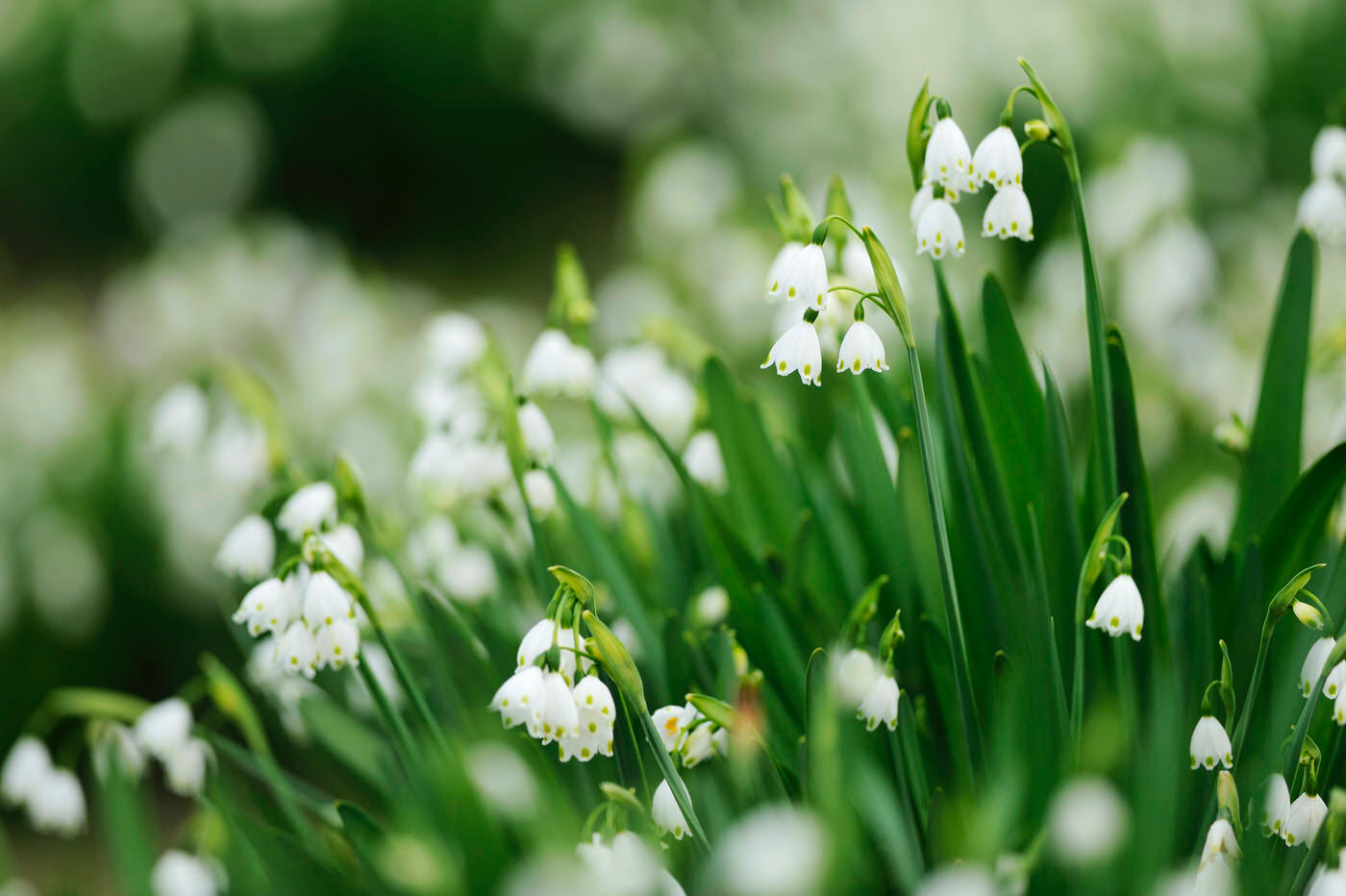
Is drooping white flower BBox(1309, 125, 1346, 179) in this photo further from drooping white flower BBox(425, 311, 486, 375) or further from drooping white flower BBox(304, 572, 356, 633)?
drooping white flower BBox(304, 572, 356, 633)

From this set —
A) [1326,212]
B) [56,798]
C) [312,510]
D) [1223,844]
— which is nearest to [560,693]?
[312,510]

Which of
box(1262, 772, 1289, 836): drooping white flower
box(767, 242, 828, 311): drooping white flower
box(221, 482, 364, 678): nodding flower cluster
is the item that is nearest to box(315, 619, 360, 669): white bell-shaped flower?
box(221, 482, 364, 678): nodding flower cluster

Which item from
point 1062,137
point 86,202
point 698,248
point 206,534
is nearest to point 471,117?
point 86,202

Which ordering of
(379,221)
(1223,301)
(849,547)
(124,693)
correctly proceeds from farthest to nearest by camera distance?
(379,221)
(1223,301)
(124,693)
(849,547)

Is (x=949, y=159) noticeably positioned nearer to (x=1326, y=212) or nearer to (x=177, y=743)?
(x=1326, y=212)

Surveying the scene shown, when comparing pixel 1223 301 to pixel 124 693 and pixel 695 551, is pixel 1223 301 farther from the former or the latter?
pixel 124 693
